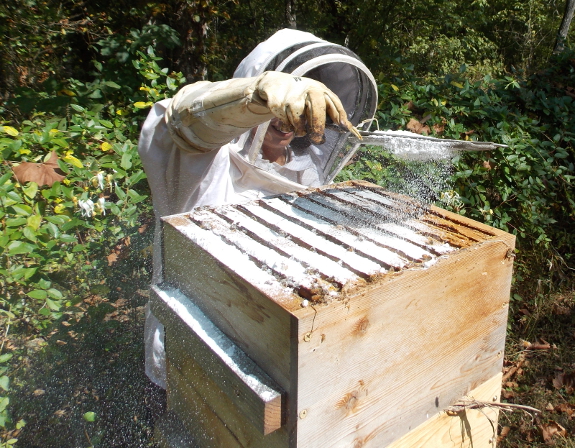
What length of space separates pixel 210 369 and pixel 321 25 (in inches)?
289

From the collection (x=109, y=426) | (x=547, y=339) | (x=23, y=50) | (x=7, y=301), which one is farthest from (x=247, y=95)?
(x=23, y=50)

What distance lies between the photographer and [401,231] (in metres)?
1.21

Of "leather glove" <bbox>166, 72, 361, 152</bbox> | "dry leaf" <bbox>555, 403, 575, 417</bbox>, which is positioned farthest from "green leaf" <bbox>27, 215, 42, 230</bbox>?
"dry leaf" <bbox>555, 403, 575, 417</bbox>

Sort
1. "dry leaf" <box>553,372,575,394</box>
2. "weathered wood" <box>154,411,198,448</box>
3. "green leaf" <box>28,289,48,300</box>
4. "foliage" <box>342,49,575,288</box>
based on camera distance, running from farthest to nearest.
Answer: "foliage" <box>342,49,575,288</box> → "dry leaf" <box>553,372,575,394</box> → "green leaf" <box>28,289,48,300</box> → "weathered wood" <box>154,411,198,448</box>

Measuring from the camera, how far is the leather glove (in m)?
1.10

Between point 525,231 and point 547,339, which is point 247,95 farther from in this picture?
point 547,339

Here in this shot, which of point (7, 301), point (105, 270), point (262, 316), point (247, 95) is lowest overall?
point (105, 270)

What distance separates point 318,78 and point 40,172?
3.92 feet

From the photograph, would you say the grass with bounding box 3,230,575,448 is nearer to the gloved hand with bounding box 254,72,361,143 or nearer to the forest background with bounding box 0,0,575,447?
the forest background with bounding box 0,0,575,447

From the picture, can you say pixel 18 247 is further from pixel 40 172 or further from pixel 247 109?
pixel 247 109

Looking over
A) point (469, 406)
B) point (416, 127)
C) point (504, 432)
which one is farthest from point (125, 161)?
point (504, 432)

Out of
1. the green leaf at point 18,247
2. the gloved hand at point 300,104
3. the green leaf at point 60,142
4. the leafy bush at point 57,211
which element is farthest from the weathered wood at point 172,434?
the green leaf at point 60,142

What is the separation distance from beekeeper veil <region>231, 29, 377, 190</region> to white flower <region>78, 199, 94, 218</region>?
65 cm

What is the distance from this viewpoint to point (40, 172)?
173 cm
